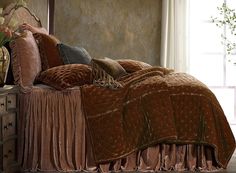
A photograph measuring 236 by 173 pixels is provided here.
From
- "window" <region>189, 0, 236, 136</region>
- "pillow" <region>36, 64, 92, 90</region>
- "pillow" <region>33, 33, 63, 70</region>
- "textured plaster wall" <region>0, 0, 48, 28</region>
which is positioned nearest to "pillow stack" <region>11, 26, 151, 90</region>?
"pillow" <region>36, 64, 92, 90</region>

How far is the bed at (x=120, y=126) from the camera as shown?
11.8ft

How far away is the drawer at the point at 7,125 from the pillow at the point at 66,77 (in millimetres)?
425

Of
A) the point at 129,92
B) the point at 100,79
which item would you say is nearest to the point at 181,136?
the point at 129,92

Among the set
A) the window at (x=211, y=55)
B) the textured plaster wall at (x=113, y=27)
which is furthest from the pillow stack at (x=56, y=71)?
the window at (x=211, y=55)

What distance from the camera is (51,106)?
3674mm

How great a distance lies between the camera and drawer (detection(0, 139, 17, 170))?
3231 millimetres

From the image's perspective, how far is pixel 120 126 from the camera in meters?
3.58

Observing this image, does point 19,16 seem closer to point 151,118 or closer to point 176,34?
point 151,118

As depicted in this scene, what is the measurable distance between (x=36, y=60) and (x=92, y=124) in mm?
722

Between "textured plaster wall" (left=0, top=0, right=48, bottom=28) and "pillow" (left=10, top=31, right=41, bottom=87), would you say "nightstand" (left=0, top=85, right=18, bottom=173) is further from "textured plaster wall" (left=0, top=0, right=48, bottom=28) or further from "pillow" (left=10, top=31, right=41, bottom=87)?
"textured plaster wall" (left=0, top=0, right=48, bottom=28)

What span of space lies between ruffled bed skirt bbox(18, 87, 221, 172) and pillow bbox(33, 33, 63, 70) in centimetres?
52

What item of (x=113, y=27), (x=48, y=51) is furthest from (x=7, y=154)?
(x=113, y=27)

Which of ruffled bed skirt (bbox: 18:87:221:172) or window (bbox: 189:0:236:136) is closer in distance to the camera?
ruffled bed skirt (bbox: 18:87:221:172)

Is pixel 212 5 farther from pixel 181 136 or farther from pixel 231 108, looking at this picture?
pixel 181 136
